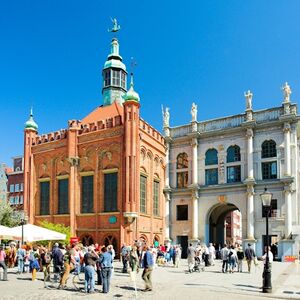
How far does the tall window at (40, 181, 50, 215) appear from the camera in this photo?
41.4 metres

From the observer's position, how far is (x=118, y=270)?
26125 millimetres

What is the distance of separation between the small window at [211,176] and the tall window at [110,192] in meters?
Answer: 9.28

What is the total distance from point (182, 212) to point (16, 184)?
35.3 meters

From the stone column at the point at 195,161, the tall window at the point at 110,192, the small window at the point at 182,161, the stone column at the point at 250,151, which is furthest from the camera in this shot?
the small window at the point at 182,161

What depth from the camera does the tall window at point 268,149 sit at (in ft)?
121

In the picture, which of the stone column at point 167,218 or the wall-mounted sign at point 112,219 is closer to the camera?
the wall-mounted sign at point 112,219

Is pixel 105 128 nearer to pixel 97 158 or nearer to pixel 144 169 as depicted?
pixel 97 158

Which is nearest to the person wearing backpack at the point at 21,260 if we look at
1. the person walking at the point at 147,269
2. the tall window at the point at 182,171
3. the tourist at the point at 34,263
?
the tourist at the point at 34,263

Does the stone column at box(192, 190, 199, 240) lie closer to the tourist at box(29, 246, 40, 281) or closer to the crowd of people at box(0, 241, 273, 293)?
the crowd of people at box(0, 241, 273, 293)

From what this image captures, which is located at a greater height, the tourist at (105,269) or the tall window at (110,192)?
the tall window at (110,192)

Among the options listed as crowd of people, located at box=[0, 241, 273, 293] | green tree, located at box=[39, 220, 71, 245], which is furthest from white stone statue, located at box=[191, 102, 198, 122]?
green tree, located at box=[39, 220, 71, 245]

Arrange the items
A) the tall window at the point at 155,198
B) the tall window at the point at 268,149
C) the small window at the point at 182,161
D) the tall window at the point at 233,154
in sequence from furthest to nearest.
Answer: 1. the small window at the point at 182,161
2. the tall window at the point at 155,198
3. the tall window at the point at 233,154
4. the tall window at the point at 268,149

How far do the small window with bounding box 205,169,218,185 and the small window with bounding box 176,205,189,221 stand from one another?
3.46 meters

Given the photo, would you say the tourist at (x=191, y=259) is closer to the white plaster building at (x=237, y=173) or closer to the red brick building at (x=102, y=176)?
the red brick building at (x=102, y=176)
